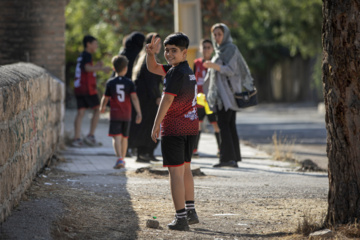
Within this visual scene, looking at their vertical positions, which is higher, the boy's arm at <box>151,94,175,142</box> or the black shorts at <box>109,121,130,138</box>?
the boy's arm at <box>151,94,175,142</box>

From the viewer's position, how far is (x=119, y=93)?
9727mm

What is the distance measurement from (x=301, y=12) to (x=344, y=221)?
22.0 meters

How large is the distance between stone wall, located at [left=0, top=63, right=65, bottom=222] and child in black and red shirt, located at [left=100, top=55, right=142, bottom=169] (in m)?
0.84

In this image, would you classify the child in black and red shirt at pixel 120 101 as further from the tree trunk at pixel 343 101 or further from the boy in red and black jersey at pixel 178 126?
the tree trunk at pixel 343 101

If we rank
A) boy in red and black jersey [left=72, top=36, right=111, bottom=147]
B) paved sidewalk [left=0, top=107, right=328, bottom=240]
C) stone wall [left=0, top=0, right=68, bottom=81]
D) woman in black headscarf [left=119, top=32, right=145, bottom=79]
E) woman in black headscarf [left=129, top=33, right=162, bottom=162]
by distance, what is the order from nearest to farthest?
1. paved sidewalk [left=0, top=107, right=328, bottom=240]
2. woman in black headscarf [left=129, top=33, right=162, bottom=162]
3. woman in black headscarf [left=119, top=32, right=145, bottom=79]
4. stone wall [left=0, top=0, right=68, bottom=81]
5. boy in red and black jersey [left=72, top=36, right=111, bottom=147]

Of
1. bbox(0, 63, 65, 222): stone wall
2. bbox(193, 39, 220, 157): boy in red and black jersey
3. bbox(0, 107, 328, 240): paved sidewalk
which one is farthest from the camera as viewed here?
bbox(193, 39, 220, 157): boy in red and black jersey

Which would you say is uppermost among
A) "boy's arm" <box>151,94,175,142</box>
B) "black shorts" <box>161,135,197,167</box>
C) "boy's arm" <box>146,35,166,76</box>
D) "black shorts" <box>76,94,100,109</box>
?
"boy's arm" <box>146,35,166,76</box>

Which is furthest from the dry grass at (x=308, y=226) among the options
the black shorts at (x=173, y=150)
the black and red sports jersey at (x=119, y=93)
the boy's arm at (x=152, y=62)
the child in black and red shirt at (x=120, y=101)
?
the black and red sports jersey at (x=119, y=93)

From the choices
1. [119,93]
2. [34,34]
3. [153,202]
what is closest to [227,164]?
[119,93]

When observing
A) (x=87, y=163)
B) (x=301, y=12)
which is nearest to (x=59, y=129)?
(x=87, y=163)

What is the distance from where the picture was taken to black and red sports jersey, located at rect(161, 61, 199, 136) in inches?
232

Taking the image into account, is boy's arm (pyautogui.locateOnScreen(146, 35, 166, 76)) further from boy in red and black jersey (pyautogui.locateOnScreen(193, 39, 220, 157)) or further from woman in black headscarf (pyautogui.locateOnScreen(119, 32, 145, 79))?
boy in red and black jersey (pyautogui.locateOnScreen(193, 39, 220, 157))

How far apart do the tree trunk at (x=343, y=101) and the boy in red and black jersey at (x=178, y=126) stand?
1153mm

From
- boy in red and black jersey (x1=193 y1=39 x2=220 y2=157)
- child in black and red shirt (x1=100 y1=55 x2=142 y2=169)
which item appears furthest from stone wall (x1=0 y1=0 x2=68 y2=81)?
child in black and red shirt (x1=100 y1=55 x2=142 y2=169)
